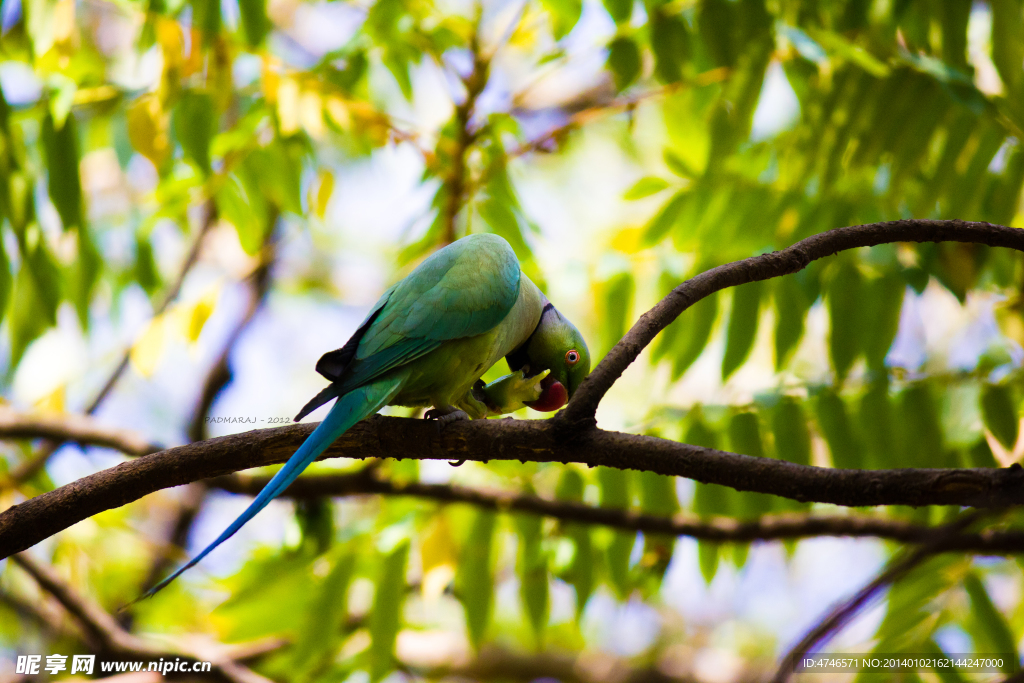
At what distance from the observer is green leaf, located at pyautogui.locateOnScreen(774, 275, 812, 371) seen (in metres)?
3.91

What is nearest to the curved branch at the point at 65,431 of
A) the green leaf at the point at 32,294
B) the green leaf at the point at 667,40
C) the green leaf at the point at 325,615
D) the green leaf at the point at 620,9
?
the green leaf at the point at 32,294

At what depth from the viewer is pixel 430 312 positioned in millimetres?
2865

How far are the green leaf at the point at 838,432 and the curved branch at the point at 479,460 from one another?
2.03 m

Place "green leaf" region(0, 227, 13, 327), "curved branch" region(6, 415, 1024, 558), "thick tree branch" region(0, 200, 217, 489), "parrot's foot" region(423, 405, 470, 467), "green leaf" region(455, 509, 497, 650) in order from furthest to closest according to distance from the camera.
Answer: "thick tree branch" region(0, 200, 217, 489) < "green leaf" region(455, 509, 497, 650) < "green leaf" region(0, 227, 13, 327) < "parrot's foot" region(423, 405, 470, 467) < "curved branch" region(6, 415, 1024, 558)

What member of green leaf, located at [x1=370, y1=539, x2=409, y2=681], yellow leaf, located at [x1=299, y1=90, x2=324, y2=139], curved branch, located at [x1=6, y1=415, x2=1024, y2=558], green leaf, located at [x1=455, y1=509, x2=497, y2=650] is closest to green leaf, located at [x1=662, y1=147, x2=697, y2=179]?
Answer: yellow leaf, located at [x1=299, y1=90, x2=324, y2=139]

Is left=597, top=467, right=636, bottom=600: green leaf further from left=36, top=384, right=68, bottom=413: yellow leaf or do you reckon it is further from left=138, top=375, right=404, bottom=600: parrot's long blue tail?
left=36, top=384, right=68, bottom=413: yellow leaf

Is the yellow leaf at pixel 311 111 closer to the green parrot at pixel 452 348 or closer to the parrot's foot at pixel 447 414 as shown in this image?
the green parrot at pixel 452 348

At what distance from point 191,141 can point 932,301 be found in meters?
9.09

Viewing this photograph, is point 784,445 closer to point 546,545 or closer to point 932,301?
point 546,545

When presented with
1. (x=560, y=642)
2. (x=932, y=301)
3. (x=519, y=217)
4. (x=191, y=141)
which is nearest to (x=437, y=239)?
(x=519, y=217)

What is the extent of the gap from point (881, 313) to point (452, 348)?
2.30 meters

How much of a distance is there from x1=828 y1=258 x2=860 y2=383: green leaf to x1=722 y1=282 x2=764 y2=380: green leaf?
0.36 metres

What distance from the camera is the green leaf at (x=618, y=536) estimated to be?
4.01 meters

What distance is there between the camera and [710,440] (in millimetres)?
3840
